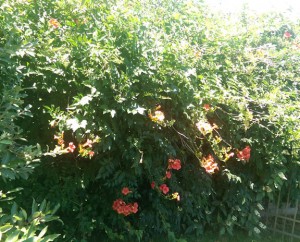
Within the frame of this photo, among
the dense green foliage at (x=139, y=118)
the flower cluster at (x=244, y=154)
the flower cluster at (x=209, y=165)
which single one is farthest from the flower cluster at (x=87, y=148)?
the flower cluster at (x=244, y=154)

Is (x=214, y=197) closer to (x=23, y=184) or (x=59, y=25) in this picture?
(x=23, y=184)

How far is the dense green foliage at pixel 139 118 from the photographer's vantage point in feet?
10.0

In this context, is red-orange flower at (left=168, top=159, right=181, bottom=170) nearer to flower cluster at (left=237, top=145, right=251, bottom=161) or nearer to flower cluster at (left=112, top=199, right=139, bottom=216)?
flower cluster at (left=112, top=199, right=139, bottom=216)

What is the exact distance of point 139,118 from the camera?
3303mm

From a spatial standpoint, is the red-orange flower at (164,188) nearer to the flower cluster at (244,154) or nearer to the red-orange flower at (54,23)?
the flower cluster at (244,154)

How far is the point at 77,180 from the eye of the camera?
3643mm

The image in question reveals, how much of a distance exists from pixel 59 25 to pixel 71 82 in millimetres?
440

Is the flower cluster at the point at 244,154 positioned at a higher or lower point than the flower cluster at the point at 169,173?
higher

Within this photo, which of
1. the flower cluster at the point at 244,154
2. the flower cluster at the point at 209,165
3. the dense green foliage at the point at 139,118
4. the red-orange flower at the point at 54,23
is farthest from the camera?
the flower cluster at the point at 244,154

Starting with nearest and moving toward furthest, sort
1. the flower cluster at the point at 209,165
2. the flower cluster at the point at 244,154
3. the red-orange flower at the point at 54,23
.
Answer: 1. the red-orange flower at the point at 54,23
2. the flower cluster at the point at 209,165
3. the flower cluster at the point at 244,154

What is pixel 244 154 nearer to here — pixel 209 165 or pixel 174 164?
pixel 209 165

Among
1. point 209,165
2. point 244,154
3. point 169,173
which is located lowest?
point 169,173

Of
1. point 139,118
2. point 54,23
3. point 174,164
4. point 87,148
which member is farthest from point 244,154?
point 54,23

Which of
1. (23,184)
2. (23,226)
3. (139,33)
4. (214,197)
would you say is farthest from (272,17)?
(23,226)
